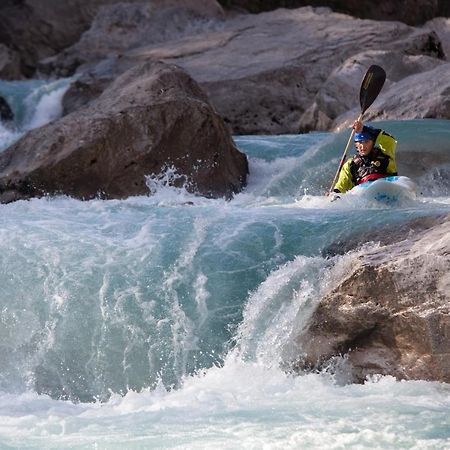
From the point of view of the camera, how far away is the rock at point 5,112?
13.7 metres

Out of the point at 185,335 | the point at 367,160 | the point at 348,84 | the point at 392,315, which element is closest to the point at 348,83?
the point at 348,84

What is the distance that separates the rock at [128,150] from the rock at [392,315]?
384cm

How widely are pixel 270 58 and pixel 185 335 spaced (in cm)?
887

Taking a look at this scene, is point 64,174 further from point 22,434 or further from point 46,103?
point 46,103

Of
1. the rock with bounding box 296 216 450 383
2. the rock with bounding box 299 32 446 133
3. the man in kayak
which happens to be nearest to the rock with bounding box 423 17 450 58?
the rock with bounding box 299 32 446 133

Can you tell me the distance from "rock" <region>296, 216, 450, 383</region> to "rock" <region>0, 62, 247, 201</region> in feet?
12.6

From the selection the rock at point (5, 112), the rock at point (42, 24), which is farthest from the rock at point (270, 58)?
the rock at point (42, 24)

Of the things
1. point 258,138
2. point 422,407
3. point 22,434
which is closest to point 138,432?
point 22,434

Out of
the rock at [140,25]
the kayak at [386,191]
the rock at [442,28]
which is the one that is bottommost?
the kayak at [386,191]

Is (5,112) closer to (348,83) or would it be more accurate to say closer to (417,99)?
(348,83)

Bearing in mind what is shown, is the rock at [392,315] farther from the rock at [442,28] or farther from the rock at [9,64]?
the rock at [442,28]

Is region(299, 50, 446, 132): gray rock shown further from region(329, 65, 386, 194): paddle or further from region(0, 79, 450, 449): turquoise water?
region(0, 79, 450, 449): turquoise water

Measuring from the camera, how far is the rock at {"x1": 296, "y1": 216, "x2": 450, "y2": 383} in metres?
5.14

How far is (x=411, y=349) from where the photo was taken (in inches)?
206
